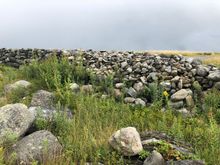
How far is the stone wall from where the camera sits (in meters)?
12.6

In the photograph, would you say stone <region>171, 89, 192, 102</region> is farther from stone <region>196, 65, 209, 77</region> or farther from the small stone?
the small stone

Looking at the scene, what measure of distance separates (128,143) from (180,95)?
5.03 meters

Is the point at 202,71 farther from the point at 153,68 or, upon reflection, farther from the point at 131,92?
the point at 131,92

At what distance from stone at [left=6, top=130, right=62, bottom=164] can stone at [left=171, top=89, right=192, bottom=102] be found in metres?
4.91

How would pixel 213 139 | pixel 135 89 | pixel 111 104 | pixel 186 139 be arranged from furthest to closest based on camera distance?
pixel 135 89, pixel 111 104, pixel 186 139, pixel 213 139

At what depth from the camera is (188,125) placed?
9070 millimetres

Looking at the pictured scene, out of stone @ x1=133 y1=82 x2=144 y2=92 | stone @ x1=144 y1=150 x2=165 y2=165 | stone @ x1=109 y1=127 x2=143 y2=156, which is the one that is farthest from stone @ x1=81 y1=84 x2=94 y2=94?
stone @ x1=144 y1=150 x2=165 y2=165

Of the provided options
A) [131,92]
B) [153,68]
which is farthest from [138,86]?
[153,68]

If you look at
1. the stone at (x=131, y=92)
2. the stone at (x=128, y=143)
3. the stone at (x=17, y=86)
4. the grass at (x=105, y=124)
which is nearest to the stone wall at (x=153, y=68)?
the stone at (x=131, y=92)

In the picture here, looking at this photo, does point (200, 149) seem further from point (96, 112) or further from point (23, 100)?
point (23, 100)

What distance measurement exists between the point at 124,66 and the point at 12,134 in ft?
21.3

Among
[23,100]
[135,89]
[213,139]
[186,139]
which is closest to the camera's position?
[213,139]

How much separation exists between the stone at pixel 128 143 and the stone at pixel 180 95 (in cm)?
478

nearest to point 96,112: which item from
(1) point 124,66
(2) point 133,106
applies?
(2) point 133,106
